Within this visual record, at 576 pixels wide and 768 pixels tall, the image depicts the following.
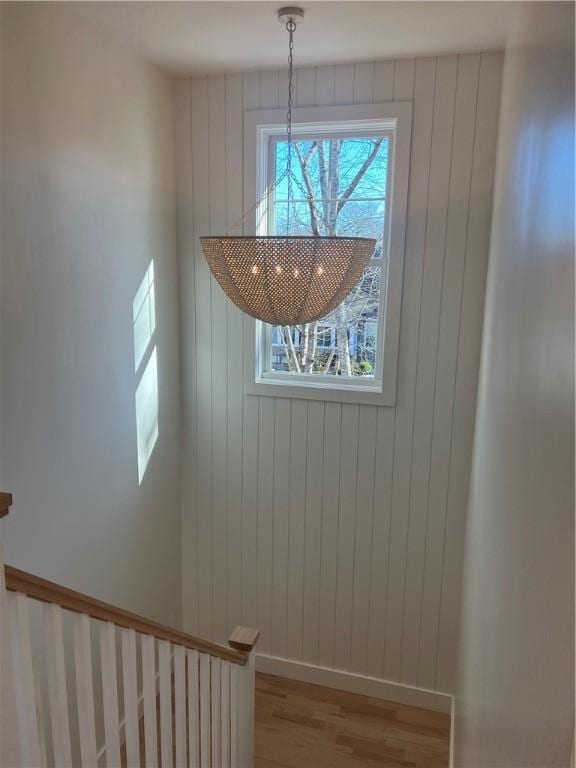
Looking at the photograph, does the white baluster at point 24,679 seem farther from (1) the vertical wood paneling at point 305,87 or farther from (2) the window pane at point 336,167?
(1) the vertical wood paneling at point 305,87

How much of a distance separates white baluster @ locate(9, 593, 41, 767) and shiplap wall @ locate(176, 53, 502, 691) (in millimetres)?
2073

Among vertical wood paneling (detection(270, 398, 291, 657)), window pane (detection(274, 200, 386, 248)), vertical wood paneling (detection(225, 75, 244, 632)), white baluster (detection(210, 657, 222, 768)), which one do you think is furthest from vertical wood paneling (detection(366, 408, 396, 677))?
white baluster (detection(210, 657, 222, 768))

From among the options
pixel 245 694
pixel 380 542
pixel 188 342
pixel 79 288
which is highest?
pixel 79 288

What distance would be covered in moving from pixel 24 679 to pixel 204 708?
0.95 meters

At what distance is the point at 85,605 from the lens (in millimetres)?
1370

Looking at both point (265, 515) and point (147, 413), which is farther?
point (265, 515)

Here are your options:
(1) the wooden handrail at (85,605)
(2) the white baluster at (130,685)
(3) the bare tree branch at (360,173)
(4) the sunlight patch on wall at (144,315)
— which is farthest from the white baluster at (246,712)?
(3) the bare tree branch at (360,173)

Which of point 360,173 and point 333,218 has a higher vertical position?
point 360,173

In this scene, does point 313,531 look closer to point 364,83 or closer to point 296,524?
point 296,524

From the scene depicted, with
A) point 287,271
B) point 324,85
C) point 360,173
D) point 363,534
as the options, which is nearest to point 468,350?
point 360,173

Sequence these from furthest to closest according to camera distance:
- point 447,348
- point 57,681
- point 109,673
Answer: point 447,348
point 109,673
point 57,681

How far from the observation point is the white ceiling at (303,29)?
2.14 meters

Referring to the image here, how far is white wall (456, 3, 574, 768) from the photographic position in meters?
0.65

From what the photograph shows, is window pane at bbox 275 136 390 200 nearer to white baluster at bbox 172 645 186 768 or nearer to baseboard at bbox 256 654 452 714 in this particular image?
white baluster at bbox 172 645 186 768
